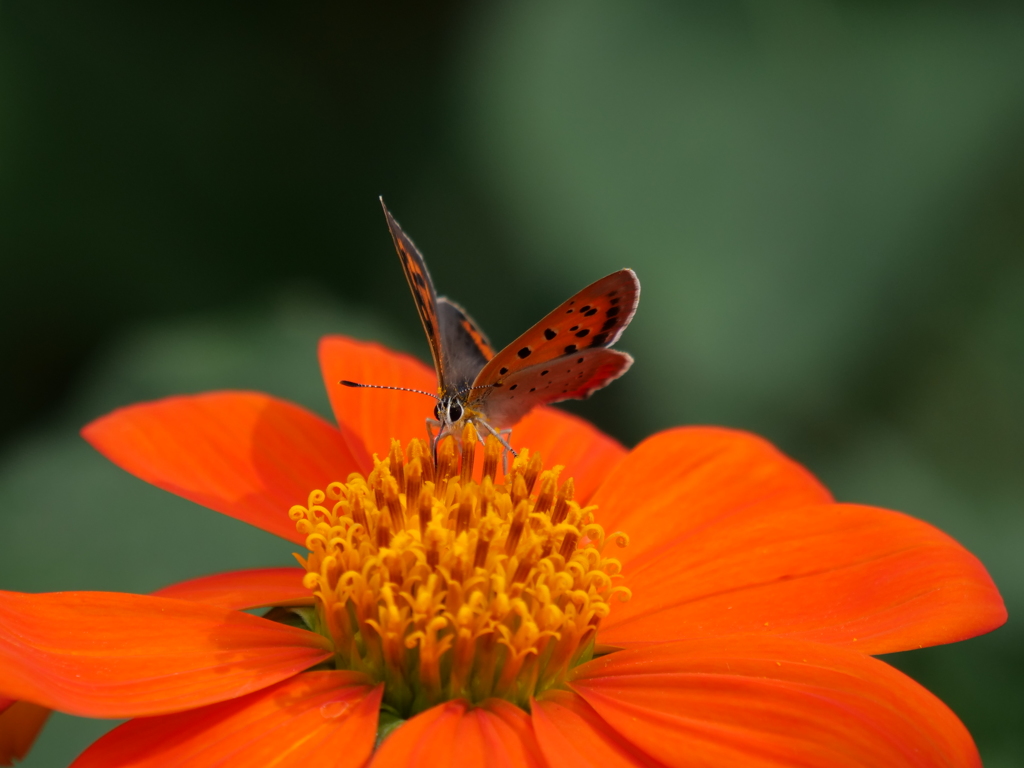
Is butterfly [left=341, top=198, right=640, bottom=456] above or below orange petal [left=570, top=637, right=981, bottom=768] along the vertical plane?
above

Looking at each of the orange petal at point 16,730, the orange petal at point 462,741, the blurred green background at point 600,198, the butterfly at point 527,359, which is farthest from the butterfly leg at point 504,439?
the blurred green background at point 600,198

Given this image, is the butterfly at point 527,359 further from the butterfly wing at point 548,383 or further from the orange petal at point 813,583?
the orange petal at point 813,583

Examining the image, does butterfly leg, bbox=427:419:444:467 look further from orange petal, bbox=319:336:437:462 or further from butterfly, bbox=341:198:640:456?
orange petal, bbox=319:336:437:462

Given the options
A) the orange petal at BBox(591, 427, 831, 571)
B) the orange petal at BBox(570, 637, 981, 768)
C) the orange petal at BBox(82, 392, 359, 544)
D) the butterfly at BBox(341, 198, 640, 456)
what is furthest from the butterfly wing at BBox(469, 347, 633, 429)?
the orange petal at BBox(570, 637, 981, 768)

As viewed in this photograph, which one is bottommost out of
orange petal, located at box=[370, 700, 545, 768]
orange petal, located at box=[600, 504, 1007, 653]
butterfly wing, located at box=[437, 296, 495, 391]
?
orange petal, located at box=[600, 504, 1007, 653]

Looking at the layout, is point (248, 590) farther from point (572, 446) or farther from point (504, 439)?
point (572, 446)

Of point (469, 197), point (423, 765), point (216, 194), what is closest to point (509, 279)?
point (469, 197)

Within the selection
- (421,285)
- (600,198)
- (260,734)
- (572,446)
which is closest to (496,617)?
(260,734)

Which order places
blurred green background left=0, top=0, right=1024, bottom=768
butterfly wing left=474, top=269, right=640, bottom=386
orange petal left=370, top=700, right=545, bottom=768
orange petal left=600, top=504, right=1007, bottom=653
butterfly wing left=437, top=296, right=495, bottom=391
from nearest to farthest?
orange petal left=370, top=700, right=545, bottom=768, orange petal left=600, top=504, right=1007, bottom=653, butterfly wing left=474, top=269, right=640, bottom=386, butterfly wing left=437, top=296, right=495, bottom=391, blurred green background left=0, top=0, right=1024, bottom=768
